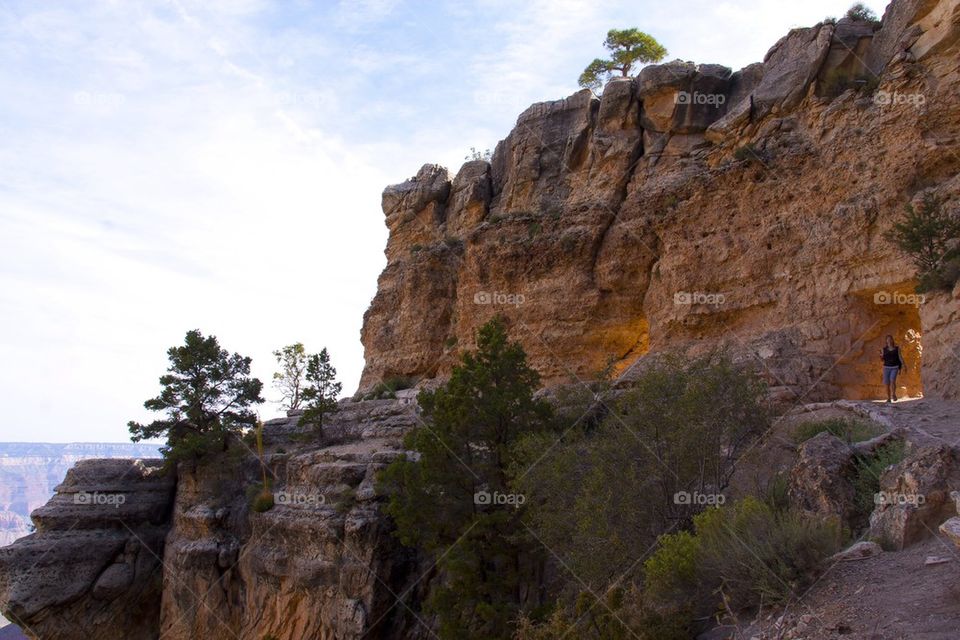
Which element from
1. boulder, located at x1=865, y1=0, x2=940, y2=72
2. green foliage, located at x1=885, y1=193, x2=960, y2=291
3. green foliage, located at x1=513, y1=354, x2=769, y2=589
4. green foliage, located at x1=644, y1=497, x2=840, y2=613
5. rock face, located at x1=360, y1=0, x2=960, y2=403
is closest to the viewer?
green foliage, located at x1=644, y1=497, x2=840, y2=613

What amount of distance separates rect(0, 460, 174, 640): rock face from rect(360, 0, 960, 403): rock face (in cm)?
1223

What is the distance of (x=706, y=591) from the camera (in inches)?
356

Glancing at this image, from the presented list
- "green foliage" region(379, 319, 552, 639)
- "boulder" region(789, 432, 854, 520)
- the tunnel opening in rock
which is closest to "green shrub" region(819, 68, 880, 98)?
the tunnel opening in rock

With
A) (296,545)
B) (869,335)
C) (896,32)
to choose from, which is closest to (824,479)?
(869,335)

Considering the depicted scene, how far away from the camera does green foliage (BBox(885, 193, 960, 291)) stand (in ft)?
51.5

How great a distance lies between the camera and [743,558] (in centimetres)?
812

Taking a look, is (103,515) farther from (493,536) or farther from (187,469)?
(493,536)

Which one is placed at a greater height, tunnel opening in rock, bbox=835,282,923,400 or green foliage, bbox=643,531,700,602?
tunnel opening in rock, bbox=835,282,923,400

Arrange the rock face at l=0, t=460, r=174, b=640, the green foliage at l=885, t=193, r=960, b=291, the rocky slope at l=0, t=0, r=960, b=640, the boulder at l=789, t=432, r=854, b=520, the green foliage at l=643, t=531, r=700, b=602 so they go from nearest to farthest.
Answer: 1. the green foliage at l=643, t=531, r=700, b=602
2. the boulder at l=789, t=432, r=854, b=520
3. the green foliage at l=885, t=193, r=960, b=291
4. the rocky slope at l=0, t=0, r=960, b=640
5. the rock face at l=0, t=460, r=174, b=640

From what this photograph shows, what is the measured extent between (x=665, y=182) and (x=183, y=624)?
78.4 feet

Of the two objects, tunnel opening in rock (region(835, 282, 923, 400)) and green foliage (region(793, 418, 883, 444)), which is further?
tunnel opening in rock (region(835, 282, 923, 400))

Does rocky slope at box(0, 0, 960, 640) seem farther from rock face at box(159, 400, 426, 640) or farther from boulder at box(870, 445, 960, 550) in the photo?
boulder at box(870, 445, 960, 550)

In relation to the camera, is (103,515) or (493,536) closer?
(493,536)

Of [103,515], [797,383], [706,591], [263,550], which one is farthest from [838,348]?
[103,515]
